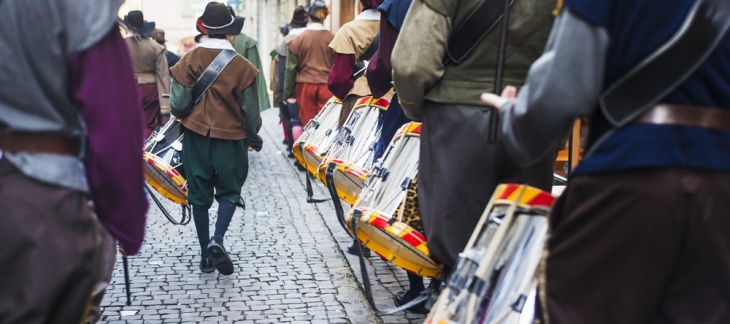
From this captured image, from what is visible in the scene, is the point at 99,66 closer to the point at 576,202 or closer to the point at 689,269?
the point at 576,202

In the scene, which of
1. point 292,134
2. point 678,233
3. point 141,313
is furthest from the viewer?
point 292,134

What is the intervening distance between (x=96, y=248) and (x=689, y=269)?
1520 mm

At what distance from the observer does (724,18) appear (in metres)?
2.58

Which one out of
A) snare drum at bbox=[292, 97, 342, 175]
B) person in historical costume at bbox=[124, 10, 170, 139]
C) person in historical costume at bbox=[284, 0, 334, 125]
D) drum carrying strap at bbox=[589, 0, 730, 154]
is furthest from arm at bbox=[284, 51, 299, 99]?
drum carrying strap at bbox=[589, 0, 730, 154]

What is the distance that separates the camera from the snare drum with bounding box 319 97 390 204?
6.40 metres

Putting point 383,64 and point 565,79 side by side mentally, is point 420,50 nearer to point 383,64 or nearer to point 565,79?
point 383,64

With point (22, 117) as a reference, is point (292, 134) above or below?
below

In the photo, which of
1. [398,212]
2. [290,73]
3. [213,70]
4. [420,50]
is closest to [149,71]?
[290,73]

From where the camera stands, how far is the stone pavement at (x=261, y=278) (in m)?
5.92

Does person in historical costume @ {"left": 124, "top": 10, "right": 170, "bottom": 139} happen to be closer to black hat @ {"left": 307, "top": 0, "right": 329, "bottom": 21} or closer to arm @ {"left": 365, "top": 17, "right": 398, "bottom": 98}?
black hat @ {"left": 307, "top": 0, "right": 329, "bottom": 21}

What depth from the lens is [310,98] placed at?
1217 centimetres

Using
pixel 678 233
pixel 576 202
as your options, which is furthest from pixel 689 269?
pixel 576 202

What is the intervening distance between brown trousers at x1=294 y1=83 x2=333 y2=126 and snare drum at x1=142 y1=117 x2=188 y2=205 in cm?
483

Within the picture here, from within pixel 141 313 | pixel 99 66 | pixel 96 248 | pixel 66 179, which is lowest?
pixel 141 313
